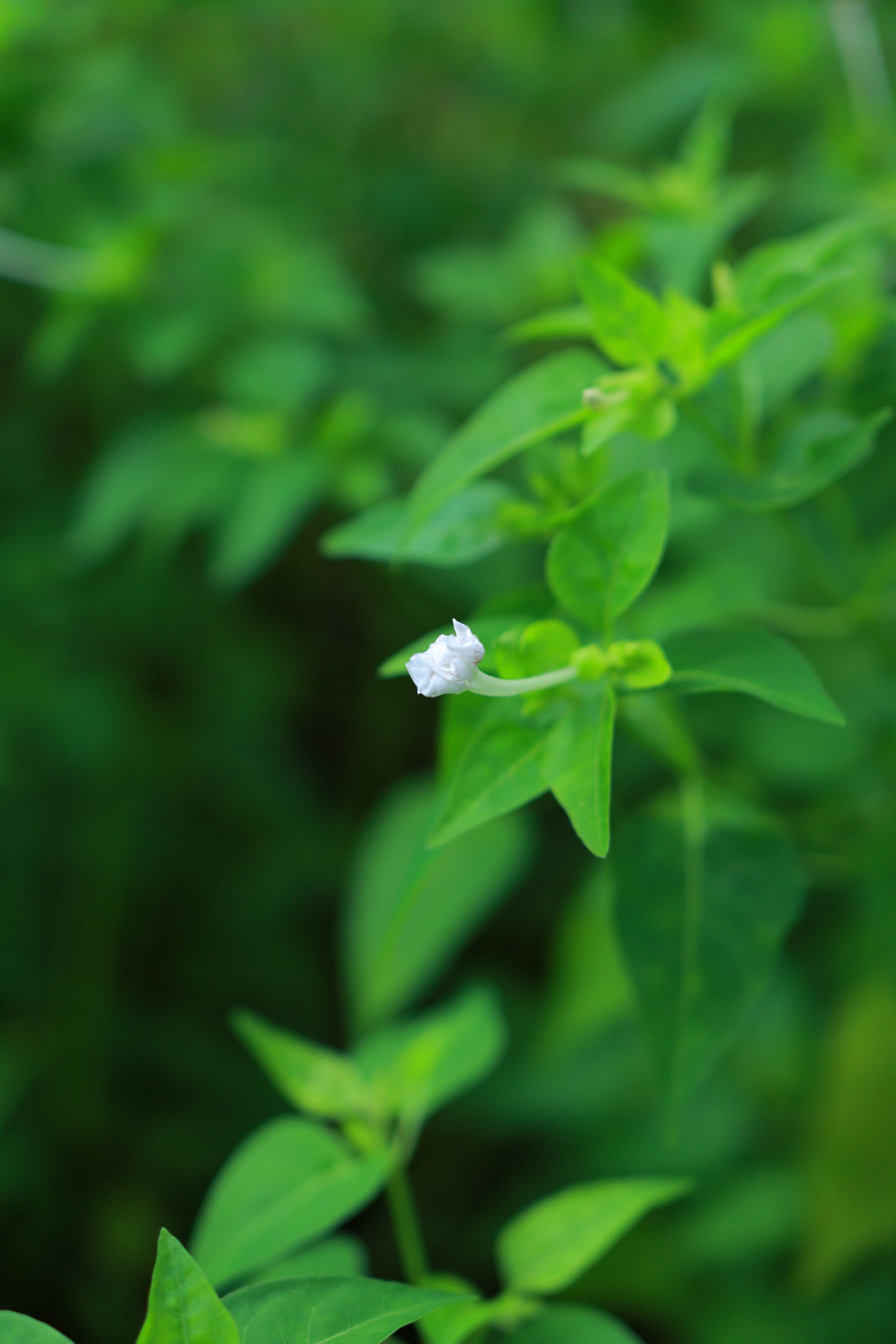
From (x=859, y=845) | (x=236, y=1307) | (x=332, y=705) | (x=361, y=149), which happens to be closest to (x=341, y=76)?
(x=361, y=149)

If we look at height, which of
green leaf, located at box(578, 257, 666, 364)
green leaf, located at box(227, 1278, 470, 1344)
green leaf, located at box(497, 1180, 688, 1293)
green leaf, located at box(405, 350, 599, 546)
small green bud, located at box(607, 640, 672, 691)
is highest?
green leaf, located at box(578, 257, 666, 364)

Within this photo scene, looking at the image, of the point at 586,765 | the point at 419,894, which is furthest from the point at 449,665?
the point at 419,894

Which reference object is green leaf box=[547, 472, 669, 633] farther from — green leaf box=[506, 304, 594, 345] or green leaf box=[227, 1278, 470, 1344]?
green leaf box=[227, 1278, 470, 1344]

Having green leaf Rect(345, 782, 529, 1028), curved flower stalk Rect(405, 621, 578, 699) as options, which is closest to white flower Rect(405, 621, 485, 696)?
curved flower stalk Rect(405, 621, 578, 699)

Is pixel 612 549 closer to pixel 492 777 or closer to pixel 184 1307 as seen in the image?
pixel 492 777

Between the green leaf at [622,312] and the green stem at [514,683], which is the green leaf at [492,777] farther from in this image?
the green leaf at [622,312]
